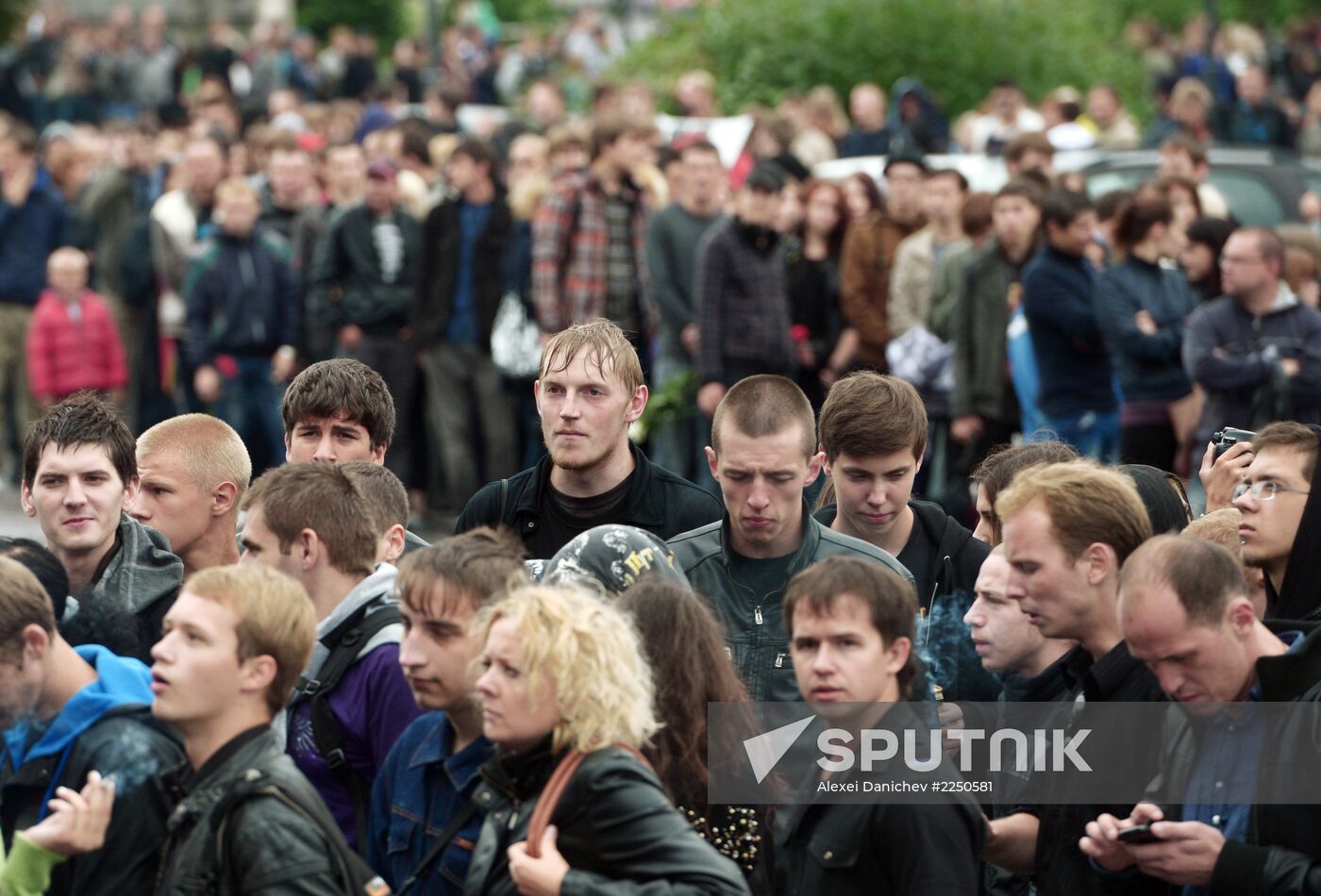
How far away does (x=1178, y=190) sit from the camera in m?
12.9

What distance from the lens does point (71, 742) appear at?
4.68 m

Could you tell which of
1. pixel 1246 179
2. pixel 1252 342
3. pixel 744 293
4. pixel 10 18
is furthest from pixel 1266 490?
pixel 10 18

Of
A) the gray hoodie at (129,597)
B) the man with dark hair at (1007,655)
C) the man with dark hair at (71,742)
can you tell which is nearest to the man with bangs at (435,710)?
the man with dark hair at (71,742)

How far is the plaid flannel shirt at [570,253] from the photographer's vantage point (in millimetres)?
12922

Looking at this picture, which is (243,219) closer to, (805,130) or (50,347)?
(50,347)

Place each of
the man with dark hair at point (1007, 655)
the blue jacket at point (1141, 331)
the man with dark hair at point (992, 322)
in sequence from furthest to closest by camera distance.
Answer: the man with dark hair at point (992, 322), the blue jacket at point (1141, 331), the man with dark hair at point (1007, 655)

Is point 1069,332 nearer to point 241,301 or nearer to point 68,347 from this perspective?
point 241,301

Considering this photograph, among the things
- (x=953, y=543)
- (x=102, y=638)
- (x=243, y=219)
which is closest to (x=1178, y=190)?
(x=243, y=219)

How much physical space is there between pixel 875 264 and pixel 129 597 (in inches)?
323

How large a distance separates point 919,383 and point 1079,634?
7636 mm

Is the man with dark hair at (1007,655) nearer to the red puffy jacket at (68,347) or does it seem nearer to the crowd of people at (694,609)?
the crowd of people at (694,609)

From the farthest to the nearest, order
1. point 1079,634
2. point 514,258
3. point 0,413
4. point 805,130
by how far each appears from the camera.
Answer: point 805,130, point 0,413, point 514,258, point 1079,634

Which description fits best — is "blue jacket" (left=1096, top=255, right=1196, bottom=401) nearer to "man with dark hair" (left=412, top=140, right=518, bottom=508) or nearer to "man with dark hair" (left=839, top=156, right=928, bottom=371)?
"man with dark hair" (left=839, top=156, right=928, bottom=371)

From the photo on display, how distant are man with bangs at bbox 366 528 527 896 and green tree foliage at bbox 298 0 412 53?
1500 inches
